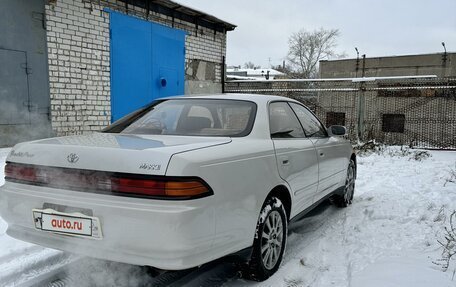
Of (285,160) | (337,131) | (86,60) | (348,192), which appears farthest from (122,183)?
(86,60)

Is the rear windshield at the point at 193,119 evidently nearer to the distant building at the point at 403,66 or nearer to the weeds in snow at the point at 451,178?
the weeds in snow at the point at 451,178

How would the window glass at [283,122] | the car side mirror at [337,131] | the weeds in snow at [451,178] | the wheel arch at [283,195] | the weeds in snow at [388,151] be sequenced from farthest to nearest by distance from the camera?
the weeds in snow at [388,151], the weeds in snow at [451,178], the car side mirror at [337,131], the window glass at [283,122], the wheel arch at [283,195]

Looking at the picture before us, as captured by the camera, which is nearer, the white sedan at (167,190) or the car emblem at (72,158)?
the white sedan at (167,190)

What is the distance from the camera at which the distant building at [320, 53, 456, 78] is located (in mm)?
21688

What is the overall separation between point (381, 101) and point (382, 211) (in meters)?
8.04

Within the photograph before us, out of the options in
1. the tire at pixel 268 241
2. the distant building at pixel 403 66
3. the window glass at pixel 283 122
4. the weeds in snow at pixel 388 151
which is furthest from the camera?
the distant building at pixel 403 66

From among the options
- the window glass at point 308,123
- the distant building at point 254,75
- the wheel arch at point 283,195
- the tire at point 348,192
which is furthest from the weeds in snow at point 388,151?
the distant building at point 254,75

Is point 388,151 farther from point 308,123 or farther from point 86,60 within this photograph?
point 86,60

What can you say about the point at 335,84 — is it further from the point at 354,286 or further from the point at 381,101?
the point at 354,286

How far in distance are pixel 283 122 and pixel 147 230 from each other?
1782 millimetres

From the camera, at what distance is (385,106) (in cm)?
1172

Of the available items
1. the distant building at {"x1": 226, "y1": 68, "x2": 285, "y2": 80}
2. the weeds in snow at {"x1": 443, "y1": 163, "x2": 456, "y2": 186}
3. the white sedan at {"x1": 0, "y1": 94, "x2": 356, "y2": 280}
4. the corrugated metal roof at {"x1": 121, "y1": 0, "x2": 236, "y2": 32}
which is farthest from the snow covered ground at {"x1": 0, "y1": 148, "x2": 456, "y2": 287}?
the distant building at {"x1": 226, "y1": 68, "x2": 285, "y2": 80}

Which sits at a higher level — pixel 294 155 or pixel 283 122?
pixel 283 122

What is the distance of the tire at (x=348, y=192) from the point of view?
4.83m
